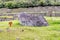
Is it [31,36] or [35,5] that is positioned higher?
[31,36]

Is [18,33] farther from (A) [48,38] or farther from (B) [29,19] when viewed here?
(B) [29,19]

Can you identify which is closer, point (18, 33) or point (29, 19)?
point (18, 33)

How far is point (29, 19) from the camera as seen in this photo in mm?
26000

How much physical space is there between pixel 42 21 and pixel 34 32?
14.9 feet

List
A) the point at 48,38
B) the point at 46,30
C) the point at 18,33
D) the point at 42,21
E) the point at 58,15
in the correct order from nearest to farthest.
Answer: the point at 48,38
the point at 18,33
the point at 46,30
the point at 42,21
the point at 58,15

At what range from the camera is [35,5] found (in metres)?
43.8

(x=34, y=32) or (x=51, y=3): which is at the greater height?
(x=34, y=32)

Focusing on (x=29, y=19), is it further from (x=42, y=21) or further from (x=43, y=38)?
(x=43, y=38)

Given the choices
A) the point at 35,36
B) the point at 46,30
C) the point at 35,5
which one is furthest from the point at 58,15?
the point at 35,36

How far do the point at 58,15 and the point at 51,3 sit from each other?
698cm

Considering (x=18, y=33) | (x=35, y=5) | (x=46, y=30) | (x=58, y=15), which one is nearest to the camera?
(x=18, y=33)

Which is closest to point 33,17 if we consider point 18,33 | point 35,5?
point 18,33

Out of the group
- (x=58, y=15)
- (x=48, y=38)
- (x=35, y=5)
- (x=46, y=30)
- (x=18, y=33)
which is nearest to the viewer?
(x=48, y=38)

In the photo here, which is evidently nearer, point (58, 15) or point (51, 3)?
point (58, 15)
